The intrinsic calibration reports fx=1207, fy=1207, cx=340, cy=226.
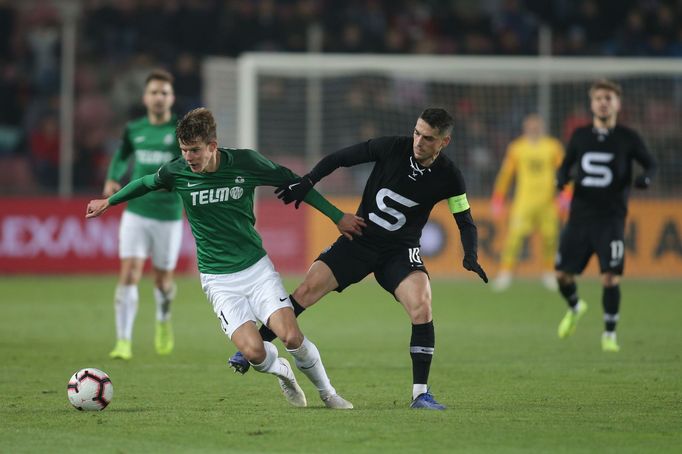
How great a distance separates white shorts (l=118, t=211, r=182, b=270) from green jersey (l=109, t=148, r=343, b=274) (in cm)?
328

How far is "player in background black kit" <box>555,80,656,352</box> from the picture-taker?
12.0 metres

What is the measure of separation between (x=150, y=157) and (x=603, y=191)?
4.51 meters

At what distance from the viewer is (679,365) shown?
34.8ft

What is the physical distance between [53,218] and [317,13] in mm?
7179

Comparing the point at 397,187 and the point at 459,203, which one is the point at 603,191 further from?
the point at 397,187

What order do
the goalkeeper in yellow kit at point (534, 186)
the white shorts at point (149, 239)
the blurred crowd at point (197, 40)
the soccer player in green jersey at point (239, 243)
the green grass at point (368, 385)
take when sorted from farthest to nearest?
the blurred crowd at point (197, 40) → the goalkeeper in yellow kit at point (534, 186) → the white shorts at point (149, 239) → the soccer player in green jersey at point (239, 243) → the green grass at point (368, 385)

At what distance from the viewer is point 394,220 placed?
8539 millimetres

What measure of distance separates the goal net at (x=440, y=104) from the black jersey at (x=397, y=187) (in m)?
11.6

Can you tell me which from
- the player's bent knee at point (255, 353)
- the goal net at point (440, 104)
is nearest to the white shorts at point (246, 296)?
the player's bent knee at point (255, 353)

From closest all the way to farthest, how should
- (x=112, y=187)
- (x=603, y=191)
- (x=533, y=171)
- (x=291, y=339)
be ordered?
(x=291, y=339)
(x=112, y=187)
(x=603, y=191)
(x=533, y=171)

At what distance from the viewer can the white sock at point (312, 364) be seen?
7898 mm

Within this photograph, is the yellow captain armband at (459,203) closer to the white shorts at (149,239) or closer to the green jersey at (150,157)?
the green jersey at (150,157)

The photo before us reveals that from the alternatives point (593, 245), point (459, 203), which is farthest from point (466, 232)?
point (593, 245)

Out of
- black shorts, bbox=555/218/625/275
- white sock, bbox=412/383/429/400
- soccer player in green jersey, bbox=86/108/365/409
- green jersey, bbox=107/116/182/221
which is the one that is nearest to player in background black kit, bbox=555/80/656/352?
black shorts, bbox=555/218/625/275
